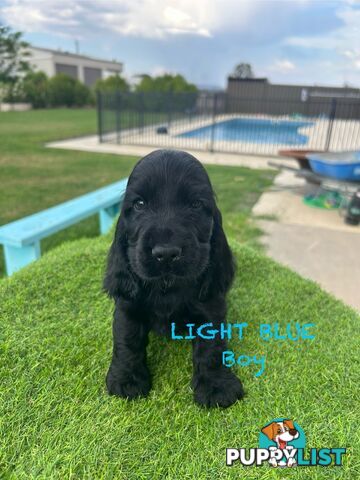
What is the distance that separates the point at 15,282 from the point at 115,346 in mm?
1335

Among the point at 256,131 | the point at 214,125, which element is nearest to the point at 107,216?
the point at 214,125

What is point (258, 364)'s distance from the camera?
2271mm

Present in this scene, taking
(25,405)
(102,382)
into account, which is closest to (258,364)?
(102,382)

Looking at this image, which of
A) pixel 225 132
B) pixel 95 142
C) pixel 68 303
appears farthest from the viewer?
pixel 225 132

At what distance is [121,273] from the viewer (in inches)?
71.3

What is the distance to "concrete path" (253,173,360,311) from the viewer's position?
4031mm

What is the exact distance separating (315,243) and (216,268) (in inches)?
139

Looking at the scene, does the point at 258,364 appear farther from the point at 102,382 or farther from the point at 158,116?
the point at 158,116

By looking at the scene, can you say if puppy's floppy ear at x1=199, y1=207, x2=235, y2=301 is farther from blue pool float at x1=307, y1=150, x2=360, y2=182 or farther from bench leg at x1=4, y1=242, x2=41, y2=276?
blue pool float at x1=307, y1=150, x2=360, y2=182

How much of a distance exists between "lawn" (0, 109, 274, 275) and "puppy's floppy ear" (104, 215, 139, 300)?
113 inches

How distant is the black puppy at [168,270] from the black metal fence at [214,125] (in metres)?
9.56

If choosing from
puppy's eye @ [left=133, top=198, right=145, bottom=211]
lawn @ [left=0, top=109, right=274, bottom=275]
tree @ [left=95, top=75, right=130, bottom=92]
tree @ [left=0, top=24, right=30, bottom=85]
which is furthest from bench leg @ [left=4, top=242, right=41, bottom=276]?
tree @ [left=95, top=75, right=130, bottom=92]

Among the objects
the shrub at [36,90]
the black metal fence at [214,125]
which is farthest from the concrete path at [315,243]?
the shrub at [36,90]

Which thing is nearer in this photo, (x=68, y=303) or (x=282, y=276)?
(x=68, y=303)
